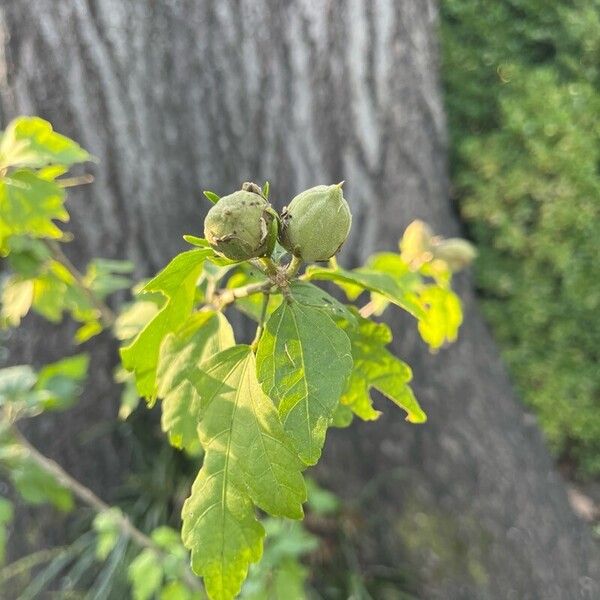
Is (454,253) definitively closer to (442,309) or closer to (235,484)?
(442,309)

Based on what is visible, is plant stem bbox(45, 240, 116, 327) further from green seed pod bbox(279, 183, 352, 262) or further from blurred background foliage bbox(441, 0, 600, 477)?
blurred background foliage bbox(441, 0, 600, 477)

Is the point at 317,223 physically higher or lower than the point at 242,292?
higher

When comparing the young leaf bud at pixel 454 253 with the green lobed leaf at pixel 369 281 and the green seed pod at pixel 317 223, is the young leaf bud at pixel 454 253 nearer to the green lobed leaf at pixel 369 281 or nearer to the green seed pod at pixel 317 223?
the green lobed leaf at pixel 369 281

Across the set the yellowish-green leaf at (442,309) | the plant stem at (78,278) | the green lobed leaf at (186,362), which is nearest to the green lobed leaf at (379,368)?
the green lobed leaf at (186,362)

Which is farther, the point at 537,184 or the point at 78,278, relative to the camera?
the point at 537,184

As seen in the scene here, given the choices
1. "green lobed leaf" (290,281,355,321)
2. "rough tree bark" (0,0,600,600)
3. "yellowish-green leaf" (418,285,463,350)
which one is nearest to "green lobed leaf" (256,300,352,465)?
"green lobed leaf" (290,281,355,321)

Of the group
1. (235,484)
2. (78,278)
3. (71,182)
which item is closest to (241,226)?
(235,484)

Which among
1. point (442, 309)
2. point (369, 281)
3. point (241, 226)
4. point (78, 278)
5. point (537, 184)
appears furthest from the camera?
point (537, 184)

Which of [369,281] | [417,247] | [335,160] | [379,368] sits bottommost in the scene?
[335,160]
